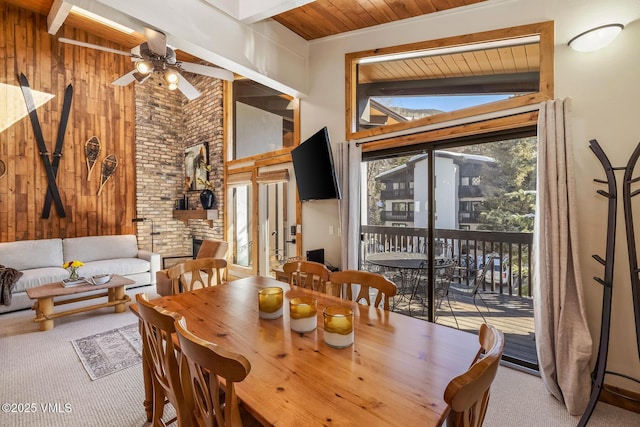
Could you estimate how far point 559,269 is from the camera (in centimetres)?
211

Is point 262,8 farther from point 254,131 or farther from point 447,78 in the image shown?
point 254,131

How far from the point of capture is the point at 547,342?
215 cm

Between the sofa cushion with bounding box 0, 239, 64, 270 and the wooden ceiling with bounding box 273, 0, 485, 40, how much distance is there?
479cm

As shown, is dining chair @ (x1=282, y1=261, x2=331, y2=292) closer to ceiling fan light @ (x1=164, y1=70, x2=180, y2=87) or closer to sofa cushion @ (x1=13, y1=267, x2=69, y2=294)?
ceiling fan light @ (x1=164, y1=70, x2=180, y2=87)

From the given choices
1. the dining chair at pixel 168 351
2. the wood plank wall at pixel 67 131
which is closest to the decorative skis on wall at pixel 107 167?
the wood plank wall at pixel 67 131

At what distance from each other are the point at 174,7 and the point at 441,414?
3.34m

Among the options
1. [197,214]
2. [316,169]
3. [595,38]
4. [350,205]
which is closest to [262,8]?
[316,169]

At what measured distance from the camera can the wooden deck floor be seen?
2.66 m

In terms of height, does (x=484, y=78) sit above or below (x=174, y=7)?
below

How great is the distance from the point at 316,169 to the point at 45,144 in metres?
4.78

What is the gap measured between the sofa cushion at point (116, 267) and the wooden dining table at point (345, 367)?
3775 mm

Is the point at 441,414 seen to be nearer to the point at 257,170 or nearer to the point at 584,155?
the point at 584,155

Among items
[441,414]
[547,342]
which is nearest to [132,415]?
[441,414]

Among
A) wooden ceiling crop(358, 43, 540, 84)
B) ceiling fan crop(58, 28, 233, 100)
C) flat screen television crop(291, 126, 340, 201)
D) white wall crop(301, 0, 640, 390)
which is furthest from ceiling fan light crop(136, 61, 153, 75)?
white wall crop(301, 0, 640, 390)
